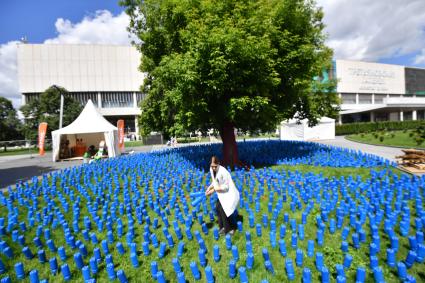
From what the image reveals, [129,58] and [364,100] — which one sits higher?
[129,58]

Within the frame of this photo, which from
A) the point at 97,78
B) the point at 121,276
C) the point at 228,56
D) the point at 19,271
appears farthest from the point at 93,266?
the point at 97,78

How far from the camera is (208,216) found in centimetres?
547

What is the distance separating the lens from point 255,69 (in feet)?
27.9

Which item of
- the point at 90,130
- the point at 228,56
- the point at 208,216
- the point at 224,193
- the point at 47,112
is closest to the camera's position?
the point at 224,193

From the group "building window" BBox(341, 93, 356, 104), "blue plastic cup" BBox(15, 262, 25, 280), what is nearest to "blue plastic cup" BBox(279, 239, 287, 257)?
"blue plastic cup" BBox(15, 262, 25, 280)

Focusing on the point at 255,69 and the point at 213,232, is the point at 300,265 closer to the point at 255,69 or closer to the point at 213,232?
the point at 213,232

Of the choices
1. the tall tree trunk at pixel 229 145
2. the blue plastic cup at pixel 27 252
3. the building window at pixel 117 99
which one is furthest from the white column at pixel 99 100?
the blue plastic cup at pixel 27 252

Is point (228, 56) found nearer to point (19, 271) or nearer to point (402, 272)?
point (402, 272)

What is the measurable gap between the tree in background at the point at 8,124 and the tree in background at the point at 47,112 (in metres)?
7.07

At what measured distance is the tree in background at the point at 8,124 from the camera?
42219mm

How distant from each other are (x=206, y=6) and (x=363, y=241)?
9.22 meters

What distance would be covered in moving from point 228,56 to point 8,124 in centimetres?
5423

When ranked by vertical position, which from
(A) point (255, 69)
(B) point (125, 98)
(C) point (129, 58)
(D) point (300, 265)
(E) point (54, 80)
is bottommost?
(D) point (300, 265)

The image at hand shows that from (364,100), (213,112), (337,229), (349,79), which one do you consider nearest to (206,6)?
(213,112)
